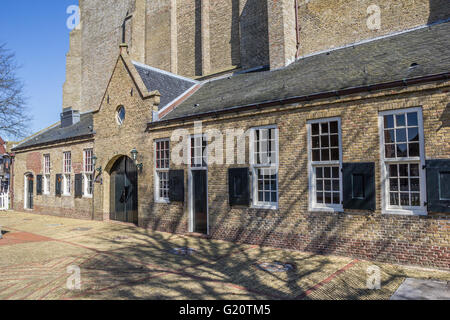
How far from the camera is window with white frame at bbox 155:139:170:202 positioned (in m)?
13.3

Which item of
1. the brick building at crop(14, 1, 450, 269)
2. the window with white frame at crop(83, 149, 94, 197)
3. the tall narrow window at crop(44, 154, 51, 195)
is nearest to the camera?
the brick building at crop(14, 1, 450, 269)

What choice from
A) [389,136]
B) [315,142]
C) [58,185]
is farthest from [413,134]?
[58,185]

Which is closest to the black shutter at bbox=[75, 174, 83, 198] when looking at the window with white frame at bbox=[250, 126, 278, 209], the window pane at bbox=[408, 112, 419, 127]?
the window with white frame at bbox=[250, 126, 278, 209]

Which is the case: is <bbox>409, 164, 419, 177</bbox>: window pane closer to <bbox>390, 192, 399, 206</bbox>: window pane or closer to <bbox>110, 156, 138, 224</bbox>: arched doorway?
<bbox>390, 192, 399, 206</bbox>: window pane

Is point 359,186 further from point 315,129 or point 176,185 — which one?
point 176,185

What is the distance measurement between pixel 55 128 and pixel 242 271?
23407 millimetres

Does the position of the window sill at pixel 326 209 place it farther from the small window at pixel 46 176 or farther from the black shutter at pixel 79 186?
the small window at pixel 46 176

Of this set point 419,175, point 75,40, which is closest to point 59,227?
point 419,175

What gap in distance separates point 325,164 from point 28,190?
74.5ft

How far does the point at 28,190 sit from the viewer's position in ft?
76.8

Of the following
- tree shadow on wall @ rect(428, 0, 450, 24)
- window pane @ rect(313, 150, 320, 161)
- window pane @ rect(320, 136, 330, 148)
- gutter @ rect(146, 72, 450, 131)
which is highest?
tree shadow on wall @ rect(428, 0, 450, 24)

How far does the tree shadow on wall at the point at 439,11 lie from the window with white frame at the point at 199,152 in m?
10.6

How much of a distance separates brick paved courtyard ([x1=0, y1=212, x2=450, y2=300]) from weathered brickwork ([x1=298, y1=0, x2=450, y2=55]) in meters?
10.9

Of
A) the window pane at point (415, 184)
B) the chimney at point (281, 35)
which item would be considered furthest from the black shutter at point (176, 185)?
the window pane at point (415, 184)
